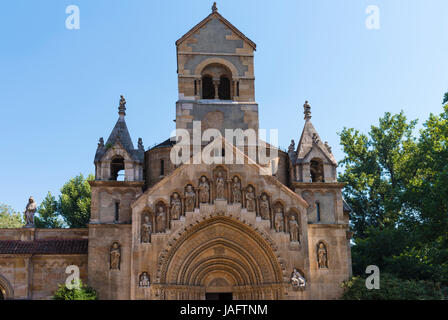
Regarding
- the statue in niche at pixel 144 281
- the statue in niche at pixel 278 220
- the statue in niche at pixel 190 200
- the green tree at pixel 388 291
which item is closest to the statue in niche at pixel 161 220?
the statue in niche at pixel 190 200

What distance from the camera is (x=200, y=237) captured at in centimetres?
2805

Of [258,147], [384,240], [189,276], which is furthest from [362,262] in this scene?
[189,276]

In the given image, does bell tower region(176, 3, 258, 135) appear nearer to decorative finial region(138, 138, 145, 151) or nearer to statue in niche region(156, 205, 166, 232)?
decorative finial region(138, 138, 145, 151)

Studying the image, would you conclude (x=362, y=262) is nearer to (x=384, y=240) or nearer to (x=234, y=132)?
(x=384, y=240)

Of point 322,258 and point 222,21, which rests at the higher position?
point 222,21

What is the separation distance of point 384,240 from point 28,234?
24983mm

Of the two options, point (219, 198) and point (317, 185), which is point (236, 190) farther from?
point (317, 185)

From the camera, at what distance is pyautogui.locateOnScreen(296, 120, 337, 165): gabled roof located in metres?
31.2

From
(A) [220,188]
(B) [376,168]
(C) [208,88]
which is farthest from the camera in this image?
(B) [376,168]

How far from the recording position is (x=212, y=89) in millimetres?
35156

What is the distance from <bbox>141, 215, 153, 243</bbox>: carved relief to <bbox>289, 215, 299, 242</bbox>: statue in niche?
7.55 m

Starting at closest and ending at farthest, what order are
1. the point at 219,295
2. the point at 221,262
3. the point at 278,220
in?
the point at 278,220
the point at 221,262
the point at 219,295

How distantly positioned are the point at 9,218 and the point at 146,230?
37065 mm

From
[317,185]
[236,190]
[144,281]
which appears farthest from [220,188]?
[144,281]
